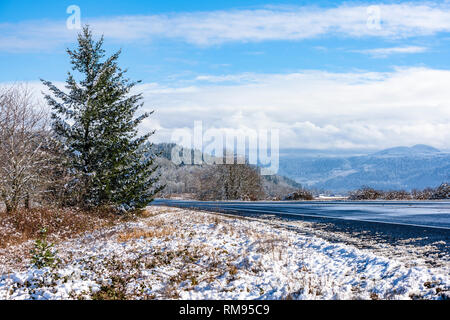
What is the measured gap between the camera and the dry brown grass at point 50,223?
51.1 ft

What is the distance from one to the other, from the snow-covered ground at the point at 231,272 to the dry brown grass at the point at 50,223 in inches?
152

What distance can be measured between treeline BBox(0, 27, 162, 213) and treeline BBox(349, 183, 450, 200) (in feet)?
65.2

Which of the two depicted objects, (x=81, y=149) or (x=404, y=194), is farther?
(x=404, y=194)

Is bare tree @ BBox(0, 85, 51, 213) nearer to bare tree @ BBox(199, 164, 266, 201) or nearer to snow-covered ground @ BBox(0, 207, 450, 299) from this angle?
snow-covered ground @ BBox(0, 207, 450, 299)

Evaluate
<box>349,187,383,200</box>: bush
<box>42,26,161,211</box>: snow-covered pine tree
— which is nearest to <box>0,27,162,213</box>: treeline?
<box>42,26,161,211</box>: snow-covered pine tree

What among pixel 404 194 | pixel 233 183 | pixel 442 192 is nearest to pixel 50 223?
pixel 404 194

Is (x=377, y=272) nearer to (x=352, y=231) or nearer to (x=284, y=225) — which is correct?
(x=352, y=231)

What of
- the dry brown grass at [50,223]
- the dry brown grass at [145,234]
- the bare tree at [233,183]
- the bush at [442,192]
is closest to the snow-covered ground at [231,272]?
the dry brown grass at [145,234]

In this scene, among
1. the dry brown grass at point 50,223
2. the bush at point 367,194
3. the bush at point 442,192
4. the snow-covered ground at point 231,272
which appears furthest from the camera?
the bush at point 367,194

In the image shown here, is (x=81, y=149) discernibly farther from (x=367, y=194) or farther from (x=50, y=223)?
(x=367, y=194)

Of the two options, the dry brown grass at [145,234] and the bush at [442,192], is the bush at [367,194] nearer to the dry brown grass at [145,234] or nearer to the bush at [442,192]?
the bush at [442,192]

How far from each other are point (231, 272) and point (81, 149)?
14173 mm

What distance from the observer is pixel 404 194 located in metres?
30.4

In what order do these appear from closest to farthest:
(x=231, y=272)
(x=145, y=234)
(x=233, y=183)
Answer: (x=231, y=272)
(x=145, y=234)
(x=233, y=183)
